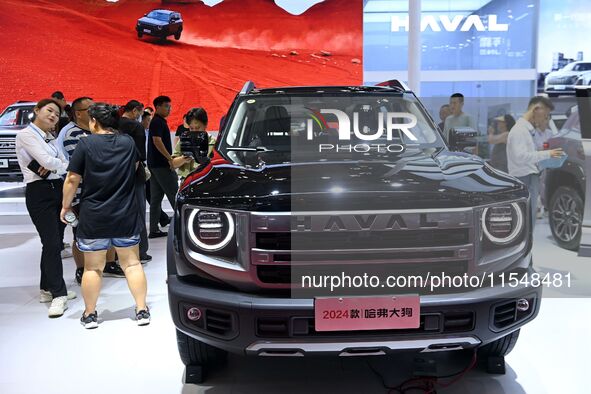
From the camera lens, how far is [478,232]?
7.23 ft

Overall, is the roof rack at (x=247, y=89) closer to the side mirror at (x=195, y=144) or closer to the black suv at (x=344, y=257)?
the side mirror at (x=195, y=144)

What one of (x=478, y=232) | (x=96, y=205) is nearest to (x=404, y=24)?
(x=96, y=205)

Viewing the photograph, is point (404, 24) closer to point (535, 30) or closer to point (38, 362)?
point (535, 30)

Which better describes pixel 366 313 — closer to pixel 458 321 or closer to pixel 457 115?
pixel 458 321

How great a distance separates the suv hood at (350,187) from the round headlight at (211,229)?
5 cm

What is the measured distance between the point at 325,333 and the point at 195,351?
2.77 ft

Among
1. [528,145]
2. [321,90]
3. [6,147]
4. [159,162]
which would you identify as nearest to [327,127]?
[321,90]

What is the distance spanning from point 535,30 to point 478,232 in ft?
27.6

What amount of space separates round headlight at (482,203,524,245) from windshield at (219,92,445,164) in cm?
76

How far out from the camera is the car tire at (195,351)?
105 inches

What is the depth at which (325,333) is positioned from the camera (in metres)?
2.16

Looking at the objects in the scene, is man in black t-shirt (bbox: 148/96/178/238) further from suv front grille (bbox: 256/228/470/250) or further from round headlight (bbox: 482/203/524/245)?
round headlight (bbox: 482/203/524/245)

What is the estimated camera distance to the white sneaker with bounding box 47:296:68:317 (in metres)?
3.89

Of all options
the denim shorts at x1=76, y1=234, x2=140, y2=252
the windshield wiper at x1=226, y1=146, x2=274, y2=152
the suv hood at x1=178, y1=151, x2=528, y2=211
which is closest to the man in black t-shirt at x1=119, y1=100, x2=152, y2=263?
the denim shorts at x1=76, y1=234, x2=140, y2=252
